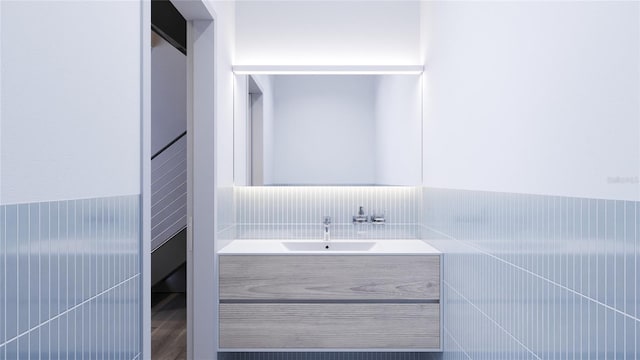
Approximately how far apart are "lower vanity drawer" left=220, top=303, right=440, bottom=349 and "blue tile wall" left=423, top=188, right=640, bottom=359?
0.76ft

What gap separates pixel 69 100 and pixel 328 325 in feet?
6.33

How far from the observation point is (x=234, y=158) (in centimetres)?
324

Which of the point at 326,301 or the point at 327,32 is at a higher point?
the point at 327,32

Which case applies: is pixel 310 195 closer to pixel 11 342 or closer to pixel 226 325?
pixel 226 325

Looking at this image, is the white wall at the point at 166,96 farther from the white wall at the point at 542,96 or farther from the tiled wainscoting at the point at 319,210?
the white wall at the point at 542,96

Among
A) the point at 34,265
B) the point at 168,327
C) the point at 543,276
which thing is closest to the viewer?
the point at 34,265

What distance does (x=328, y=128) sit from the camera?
3.35 meters

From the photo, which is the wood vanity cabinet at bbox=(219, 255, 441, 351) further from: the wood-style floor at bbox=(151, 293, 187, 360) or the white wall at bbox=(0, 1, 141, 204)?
the white wall at bbox=(0, 1, 141, 204)

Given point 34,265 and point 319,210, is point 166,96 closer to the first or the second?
point 319,210

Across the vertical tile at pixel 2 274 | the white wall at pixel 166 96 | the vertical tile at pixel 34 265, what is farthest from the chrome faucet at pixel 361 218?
the white wall at pixel 166 96

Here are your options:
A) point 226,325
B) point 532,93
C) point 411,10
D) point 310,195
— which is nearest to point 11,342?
point 532,93

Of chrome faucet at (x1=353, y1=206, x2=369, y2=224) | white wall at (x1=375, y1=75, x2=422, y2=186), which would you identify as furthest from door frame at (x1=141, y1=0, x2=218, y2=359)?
white wall at (x1=375, y1=75, x2=422, y2=186)

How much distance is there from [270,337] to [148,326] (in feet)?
3.77

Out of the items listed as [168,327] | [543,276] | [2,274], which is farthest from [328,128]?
[2,274]
